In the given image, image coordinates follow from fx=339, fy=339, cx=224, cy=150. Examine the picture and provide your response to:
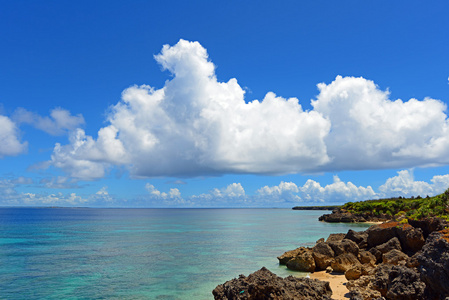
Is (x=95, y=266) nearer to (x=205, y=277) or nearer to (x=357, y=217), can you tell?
(x=205, y=277)

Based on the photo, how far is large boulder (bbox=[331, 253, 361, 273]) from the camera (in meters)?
28.0

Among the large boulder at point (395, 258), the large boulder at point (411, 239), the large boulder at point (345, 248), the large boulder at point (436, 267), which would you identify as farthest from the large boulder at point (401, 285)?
the large boulder at point (345, 248)

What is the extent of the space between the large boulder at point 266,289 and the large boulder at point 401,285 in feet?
11.3

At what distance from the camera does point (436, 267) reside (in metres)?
15.9

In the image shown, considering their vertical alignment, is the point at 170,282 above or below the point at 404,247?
below

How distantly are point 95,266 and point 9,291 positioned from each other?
10171mm

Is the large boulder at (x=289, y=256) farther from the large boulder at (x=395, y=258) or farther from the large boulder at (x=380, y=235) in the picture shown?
the large boulder at (x=395, y=258)

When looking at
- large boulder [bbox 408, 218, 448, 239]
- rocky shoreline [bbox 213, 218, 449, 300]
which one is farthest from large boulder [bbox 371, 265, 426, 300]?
large boulder [bbox 408, 218, 448, 239]

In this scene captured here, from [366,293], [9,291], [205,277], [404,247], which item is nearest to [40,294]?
[9,291]

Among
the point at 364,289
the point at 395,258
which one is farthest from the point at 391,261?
the point at 364,289

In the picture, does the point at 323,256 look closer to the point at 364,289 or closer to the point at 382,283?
the point at 364,289

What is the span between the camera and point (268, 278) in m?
17.0

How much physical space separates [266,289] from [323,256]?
15295 mm

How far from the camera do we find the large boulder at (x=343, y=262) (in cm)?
2795
